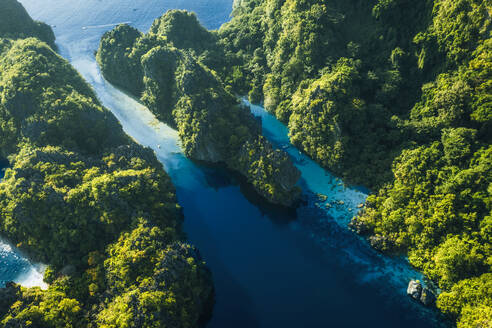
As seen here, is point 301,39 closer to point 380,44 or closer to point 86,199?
point 380,44

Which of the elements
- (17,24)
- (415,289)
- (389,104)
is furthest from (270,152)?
(17,24)

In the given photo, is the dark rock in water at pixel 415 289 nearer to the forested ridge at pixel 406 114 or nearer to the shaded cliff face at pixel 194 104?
the forested ridge at pixel 406 114

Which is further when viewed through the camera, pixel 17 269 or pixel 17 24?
pixel 17 24

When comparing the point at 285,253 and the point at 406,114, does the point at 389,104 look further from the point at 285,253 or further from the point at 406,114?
the point at 285,253

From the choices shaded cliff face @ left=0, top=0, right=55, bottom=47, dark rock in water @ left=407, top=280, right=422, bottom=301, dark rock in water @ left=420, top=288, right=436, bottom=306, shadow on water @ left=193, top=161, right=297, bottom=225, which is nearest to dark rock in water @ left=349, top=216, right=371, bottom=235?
dark rock in water @ left=407, top=280, right=422, bottom=301

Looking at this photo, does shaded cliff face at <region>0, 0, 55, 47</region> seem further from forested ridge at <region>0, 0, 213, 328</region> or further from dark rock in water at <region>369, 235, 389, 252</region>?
dark rock in water at <region>369, 235, 389, 252</region>

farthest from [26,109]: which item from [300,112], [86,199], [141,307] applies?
[300,112]
